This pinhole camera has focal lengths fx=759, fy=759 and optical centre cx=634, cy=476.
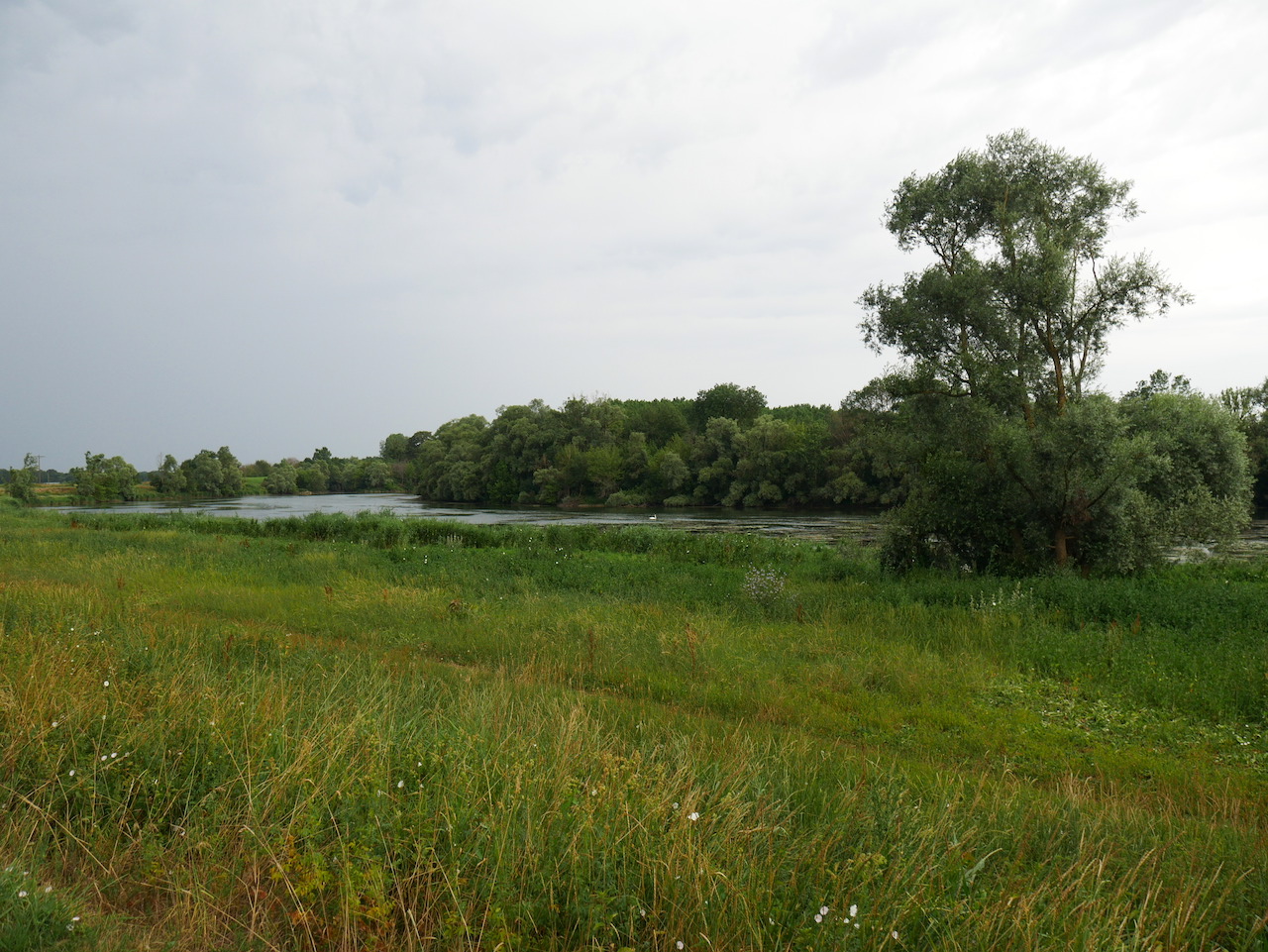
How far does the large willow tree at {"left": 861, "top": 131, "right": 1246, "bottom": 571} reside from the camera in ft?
53.4

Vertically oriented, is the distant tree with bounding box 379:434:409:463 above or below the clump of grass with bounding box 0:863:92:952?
above

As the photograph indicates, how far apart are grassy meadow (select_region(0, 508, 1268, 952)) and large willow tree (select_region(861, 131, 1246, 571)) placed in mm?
4194

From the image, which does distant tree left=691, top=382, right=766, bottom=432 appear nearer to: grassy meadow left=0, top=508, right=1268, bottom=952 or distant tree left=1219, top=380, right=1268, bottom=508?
distant tree left=1219, top=380, right=1268, bottom=508

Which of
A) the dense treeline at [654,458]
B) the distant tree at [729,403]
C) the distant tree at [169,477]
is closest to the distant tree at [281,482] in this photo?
the distant tree at [169,477]

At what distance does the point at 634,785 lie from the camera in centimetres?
438

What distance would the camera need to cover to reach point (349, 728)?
5016 mm

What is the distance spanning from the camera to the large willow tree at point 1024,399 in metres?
16.3

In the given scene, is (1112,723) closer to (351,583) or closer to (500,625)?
(500,625)

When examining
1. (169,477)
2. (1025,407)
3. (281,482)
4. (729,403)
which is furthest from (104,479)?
(1025,407)

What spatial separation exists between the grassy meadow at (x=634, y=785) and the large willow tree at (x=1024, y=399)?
13.8ft

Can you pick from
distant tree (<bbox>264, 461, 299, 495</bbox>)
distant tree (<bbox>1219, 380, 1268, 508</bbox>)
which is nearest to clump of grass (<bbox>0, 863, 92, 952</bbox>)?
distant tree (<bbox>1219, 380, 1268, 508</bbox>)

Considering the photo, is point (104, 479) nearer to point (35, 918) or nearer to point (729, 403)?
point (729, 403)

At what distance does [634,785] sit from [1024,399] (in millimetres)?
16427

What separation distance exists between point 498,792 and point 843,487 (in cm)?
6045
